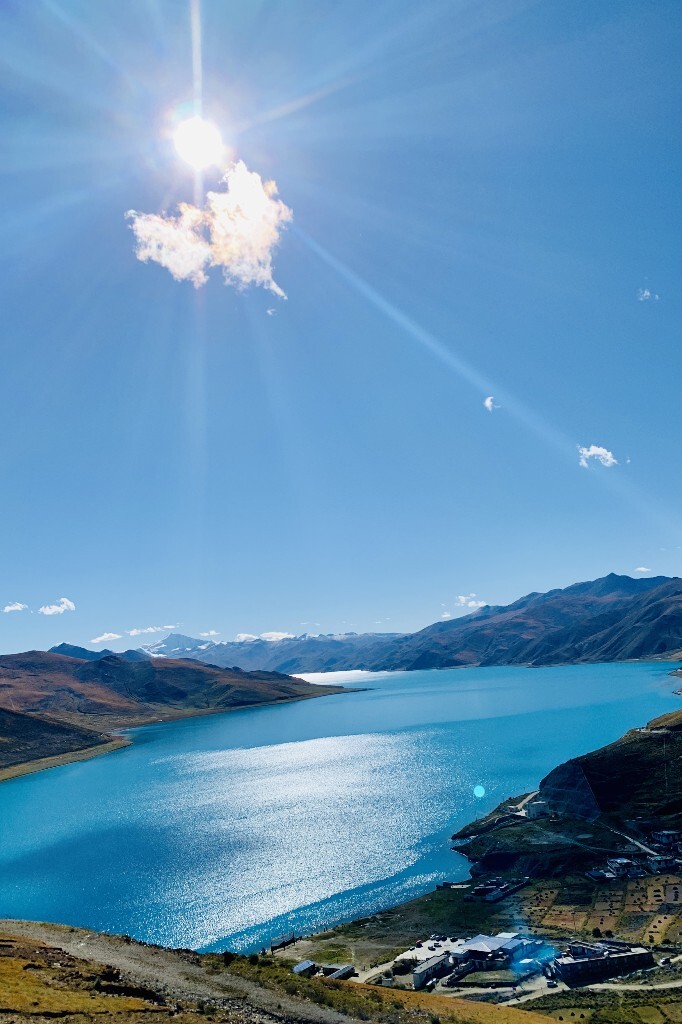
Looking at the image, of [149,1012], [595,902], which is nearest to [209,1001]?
[149,1012]

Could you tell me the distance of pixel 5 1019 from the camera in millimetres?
31156

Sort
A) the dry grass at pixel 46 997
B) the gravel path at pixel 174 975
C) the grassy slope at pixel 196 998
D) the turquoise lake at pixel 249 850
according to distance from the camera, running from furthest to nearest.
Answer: the turquoise lake at pixel 249 850 < the gravel path at pixel 174 975 < the grassy slope at pixel 196 998 < the dry grass at pixel 46 997

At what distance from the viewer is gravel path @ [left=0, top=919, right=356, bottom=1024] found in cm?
4097

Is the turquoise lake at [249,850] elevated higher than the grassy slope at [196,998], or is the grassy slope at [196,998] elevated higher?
the grassy slope at [196,998]

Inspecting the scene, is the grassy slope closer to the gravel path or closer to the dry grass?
→ the dry grass

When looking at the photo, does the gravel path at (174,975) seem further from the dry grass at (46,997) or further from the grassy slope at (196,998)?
the dry grass at (46,997)

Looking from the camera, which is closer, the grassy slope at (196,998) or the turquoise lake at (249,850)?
the grassy slope at (196,998)

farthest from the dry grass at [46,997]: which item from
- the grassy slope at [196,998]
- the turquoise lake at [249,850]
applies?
the turquoise lake at [249,850]

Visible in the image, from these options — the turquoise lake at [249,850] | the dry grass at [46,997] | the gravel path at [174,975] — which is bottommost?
the turquoise lake at [249,850]

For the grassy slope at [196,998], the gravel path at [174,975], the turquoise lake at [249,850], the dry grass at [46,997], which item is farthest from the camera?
the turquoise lake at [249,850]

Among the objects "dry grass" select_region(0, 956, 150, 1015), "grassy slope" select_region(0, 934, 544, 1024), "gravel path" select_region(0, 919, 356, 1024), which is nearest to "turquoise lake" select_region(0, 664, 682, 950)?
"gravel path" select_region(0, 919, 356, 1024)

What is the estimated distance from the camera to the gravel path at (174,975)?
40975mm

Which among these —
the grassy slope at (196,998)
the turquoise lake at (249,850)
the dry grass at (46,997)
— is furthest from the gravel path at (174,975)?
the turquoise lake at (249,850)

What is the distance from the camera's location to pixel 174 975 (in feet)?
150
